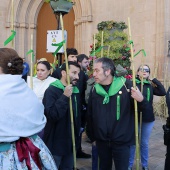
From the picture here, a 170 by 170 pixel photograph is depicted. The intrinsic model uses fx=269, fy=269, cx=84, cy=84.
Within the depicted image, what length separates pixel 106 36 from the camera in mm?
7125

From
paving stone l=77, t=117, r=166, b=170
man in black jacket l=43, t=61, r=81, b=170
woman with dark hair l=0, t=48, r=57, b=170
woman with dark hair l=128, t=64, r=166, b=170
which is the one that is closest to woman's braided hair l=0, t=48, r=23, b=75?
woman with dark hair l=0, t=48, r=57, b=170

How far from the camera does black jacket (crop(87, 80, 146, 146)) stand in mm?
2848

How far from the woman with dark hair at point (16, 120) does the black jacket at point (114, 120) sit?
3.12 ft

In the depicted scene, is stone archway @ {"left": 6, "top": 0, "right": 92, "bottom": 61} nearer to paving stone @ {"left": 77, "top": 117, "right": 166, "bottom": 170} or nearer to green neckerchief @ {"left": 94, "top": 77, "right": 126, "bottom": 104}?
paving stone @ {"left": 77, "top": 117, "right": 166, "bottom": 170}

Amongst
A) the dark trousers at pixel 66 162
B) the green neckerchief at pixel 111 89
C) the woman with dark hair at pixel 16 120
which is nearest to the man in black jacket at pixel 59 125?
the dark trousers at pixel 66 162

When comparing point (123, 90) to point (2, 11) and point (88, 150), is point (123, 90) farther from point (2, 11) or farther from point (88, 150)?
point (2, 11)

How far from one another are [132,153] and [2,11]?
9.64 m

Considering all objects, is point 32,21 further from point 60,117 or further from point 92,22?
point 60,117

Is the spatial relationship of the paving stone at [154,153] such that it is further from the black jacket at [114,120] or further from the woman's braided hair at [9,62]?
the woman's braided hair at [9,62]

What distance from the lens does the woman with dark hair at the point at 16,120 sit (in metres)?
1.86

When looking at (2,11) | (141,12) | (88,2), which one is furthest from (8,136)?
(2,11)

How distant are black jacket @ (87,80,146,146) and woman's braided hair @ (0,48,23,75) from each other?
1182 mm

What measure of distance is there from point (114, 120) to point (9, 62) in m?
1.35

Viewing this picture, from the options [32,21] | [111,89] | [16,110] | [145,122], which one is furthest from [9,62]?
[32,21]
